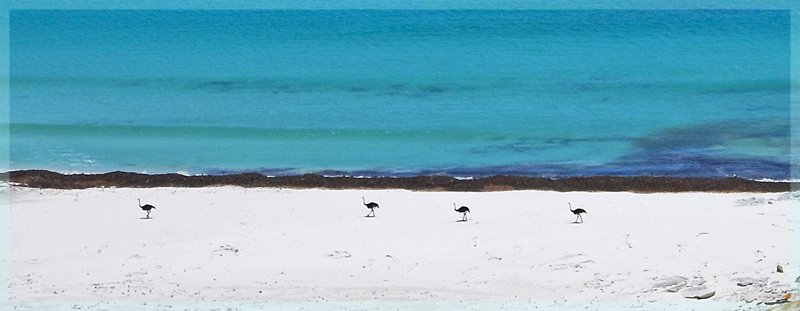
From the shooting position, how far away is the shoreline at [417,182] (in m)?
16.2

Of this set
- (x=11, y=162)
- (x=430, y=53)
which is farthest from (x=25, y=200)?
(x=430, y=53)

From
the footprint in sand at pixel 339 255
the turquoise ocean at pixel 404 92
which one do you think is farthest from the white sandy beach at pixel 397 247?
the turquoise ocean at pixel 404 92

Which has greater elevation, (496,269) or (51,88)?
(51,88)

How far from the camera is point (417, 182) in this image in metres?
16.5

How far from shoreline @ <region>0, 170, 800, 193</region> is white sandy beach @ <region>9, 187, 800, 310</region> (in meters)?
0.37

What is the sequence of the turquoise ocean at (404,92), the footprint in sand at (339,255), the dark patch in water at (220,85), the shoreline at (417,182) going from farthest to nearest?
the dark patch in water at (220,85) → the turquoise ocean at (404,92) → the shoreline at (417,182) → the footprint in sand at (339,255)

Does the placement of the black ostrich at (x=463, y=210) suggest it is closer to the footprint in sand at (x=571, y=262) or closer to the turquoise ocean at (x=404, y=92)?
the footprint in sand at (x=571, y=262)

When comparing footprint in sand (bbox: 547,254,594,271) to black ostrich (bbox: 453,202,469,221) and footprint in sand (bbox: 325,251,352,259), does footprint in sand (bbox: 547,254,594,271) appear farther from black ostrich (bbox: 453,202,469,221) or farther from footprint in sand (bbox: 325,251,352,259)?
footprint in sand (bbox: 325,251,352,259)

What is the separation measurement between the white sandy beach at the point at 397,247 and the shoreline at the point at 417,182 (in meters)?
0.37

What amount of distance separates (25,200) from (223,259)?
3.54 metres

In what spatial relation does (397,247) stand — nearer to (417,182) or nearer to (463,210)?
(463,210)

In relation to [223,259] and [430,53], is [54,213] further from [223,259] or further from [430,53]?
[430,53]

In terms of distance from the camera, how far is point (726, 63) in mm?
26375

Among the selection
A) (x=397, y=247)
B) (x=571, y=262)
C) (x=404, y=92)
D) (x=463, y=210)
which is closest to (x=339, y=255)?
(x=397, y=247)
